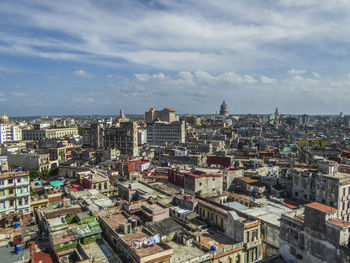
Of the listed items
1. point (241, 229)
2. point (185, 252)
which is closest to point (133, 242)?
point (185, 252)

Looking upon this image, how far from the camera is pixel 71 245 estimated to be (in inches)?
1256

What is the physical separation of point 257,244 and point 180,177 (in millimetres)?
27444

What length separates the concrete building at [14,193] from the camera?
44.2m

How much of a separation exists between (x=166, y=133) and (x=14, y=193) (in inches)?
4549

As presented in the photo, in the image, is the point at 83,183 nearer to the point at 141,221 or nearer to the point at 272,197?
the point at 141,221

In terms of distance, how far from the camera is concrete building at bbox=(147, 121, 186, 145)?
15388cm

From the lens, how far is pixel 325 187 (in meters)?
49.2

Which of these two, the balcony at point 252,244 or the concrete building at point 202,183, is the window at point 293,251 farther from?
the concrete building at point 202,183

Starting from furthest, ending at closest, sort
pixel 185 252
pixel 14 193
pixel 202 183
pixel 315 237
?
pixel 202 183
pixel 14 193
pixel 185 252
pixel 315 237

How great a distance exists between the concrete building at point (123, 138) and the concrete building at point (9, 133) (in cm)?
9615

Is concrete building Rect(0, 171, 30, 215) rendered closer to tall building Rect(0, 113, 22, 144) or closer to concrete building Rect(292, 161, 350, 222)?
concrete building Rect(292, 161, 350, 222)

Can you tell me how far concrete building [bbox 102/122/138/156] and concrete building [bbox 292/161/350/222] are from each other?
233ft

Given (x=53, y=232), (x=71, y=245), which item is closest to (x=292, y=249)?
(x=71, y=245)

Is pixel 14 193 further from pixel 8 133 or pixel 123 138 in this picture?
pixel 8 133
